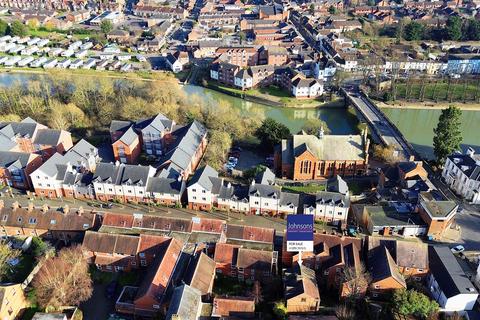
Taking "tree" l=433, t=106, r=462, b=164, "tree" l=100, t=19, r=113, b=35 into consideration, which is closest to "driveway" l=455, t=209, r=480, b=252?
"tree" l=433, t=106, r=462, b=164

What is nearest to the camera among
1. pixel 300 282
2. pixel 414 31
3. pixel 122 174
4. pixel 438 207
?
pixel 300 282

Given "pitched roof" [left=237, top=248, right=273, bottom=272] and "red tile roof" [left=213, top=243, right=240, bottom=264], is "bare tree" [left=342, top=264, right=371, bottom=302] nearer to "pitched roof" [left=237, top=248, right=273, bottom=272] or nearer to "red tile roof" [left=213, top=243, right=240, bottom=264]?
"pitched roof" [left=237, top=248, right=273, bottom=272]

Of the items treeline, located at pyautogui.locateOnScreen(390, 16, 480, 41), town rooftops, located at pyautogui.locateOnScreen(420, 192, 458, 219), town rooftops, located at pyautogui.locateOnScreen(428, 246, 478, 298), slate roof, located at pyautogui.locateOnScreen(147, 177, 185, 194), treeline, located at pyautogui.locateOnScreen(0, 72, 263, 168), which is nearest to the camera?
town rooftops, located at pyautogui.locateOnScreen(428, 246, 478, 298)

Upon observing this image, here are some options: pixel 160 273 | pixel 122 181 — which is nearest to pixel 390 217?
pixel 160 273

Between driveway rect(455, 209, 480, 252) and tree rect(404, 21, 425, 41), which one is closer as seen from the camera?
driveway rect(455, 209, 480, 252)

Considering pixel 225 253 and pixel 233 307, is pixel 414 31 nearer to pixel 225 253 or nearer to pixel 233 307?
pixel 225 253
